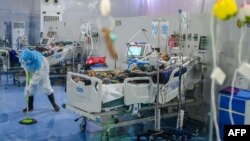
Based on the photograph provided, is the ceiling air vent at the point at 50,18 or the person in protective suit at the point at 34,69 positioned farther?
the ceiling air vent at the point at 50,18

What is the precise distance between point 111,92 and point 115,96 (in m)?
0.08

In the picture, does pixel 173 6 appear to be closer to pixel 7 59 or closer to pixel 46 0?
pixel 46 0

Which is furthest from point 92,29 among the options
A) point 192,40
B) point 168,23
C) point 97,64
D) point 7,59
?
point 192,40

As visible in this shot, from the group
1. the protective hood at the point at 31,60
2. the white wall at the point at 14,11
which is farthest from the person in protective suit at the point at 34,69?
the white wall at the point at 14,11

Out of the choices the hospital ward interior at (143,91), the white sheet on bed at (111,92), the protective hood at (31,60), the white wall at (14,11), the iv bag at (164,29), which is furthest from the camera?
the white wall at (14,11)

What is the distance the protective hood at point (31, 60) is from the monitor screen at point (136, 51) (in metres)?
1.44

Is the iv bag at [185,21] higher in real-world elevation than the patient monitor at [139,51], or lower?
higher

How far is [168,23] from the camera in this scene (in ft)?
17.7

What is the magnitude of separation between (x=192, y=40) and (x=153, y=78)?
48.3 inches

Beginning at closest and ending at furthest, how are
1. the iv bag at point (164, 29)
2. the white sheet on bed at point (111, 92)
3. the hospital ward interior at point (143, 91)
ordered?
the white sheet on bed at point (111, 92), the hospital ward interior at point (143, 91), the iv bag at point (164, 29)

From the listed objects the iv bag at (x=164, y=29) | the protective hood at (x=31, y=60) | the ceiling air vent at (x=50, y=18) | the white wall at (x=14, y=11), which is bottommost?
the protective hood at (x=31, y=60)

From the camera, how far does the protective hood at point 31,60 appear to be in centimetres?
498

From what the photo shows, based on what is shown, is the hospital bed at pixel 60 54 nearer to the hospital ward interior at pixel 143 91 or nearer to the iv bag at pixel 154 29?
the hospital ward interior at pixel 143 91

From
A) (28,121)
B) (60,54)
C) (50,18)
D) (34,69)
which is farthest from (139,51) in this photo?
(50,18)
